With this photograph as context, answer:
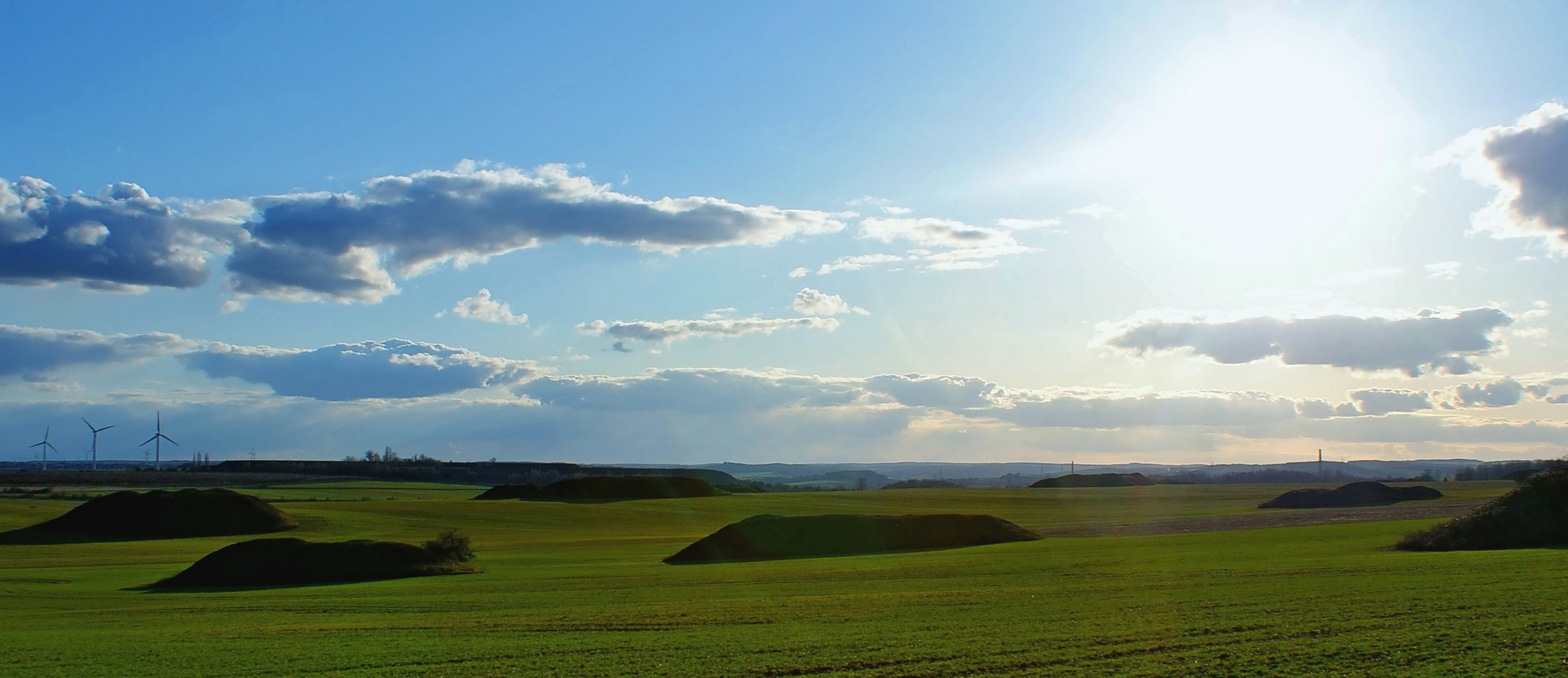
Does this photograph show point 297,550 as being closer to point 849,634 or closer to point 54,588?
point 54,588

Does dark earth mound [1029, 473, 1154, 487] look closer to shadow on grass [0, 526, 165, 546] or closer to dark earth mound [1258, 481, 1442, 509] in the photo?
dark earth mound [1258, 481, 1442, 509]

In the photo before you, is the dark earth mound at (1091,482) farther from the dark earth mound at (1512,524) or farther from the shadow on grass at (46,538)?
the shadow on grass at (46,538)

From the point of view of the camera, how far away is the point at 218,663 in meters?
16.1

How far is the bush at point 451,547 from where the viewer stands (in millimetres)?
40344

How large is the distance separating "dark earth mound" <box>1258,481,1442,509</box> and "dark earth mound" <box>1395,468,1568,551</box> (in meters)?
56.9

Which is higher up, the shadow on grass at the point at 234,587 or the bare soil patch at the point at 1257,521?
the shadow on grass at the point at 234,587

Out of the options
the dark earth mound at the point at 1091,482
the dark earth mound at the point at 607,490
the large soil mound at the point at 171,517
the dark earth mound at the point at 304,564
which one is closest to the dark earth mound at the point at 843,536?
the dark earth mound at the point at 304,564

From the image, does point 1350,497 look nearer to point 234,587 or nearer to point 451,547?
point 451,547

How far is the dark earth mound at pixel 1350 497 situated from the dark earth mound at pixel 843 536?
165ft

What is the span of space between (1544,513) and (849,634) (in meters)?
32.0

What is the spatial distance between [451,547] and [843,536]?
64.6 feet

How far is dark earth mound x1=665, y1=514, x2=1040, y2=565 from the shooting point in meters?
49.3

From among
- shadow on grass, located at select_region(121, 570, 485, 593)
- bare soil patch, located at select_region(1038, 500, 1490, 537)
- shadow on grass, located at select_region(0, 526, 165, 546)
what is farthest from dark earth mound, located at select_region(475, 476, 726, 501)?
shadow on grass, located at select_region(121, 570, 485, 593)

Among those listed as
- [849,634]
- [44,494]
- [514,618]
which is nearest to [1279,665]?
[849,634]
